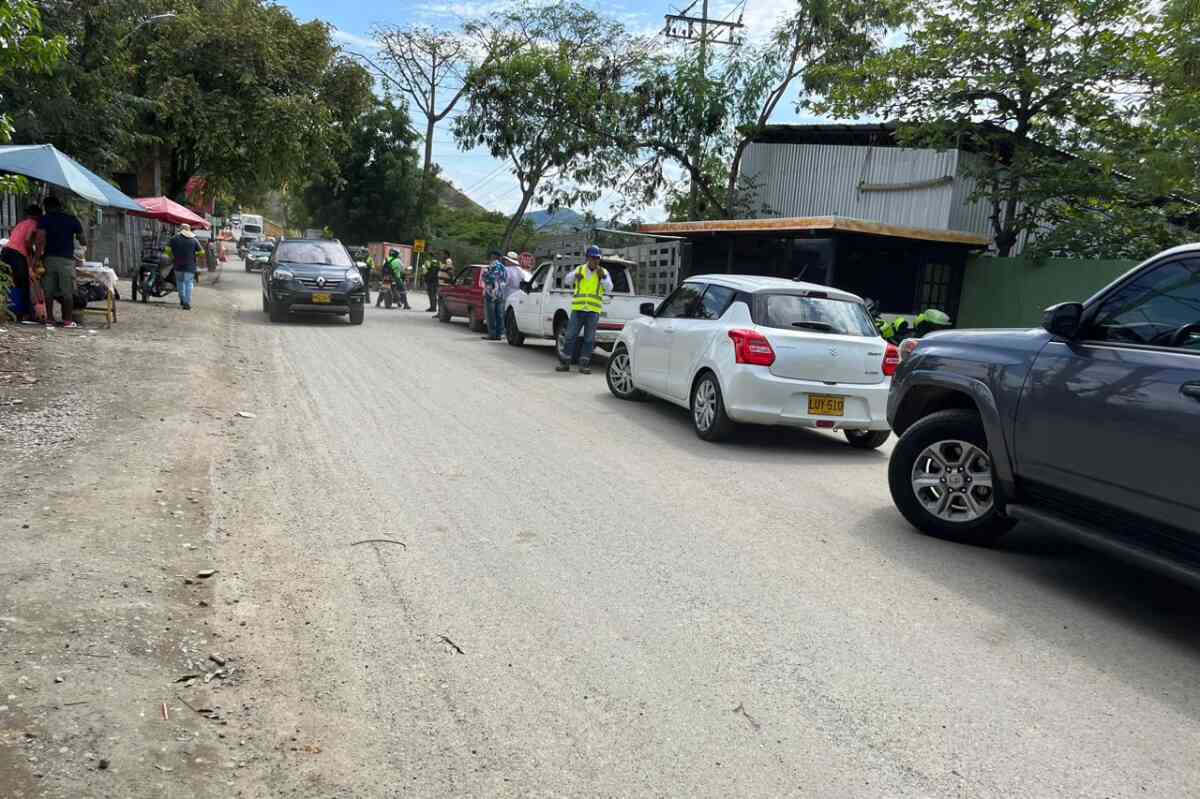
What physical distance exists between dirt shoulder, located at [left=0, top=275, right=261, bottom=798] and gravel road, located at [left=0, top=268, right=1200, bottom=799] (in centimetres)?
11

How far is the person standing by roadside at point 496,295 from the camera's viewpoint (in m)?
18.4

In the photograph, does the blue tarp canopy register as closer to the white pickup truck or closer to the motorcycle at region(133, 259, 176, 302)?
the motorcycle at region(133, 259, 176, 302)

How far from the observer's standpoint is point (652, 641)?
4082 mm

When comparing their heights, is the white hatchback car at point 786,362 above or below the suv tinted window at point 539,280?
below

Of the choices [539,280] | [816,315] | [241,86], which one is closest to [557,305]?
[539,280]

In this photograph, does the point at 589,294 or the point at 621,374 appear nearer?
the point at 621,374

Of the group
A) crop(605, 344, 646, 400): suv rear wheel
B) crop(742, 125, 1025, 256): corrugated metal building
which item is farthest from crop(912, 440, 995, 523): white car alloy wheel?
crop(742, 125, 1025, 256): corrugated metal building

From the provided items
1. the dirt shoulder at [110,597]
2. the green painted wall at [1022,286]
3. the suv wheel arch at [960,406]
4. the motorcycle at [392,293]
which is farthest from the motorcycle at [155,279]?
the suv wheel arch at [960,406]

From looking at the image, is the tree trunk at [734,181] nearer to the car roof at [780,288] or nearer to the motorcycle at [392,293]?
the motorcycle at [392,293]

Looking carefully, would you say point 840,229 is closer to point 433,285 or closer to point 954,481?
point 954,481

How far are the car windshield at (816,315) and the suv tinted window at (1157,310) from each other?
11.8ft

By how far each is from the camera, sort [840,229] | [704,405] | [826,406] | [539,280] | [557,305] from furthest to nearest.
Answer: [840,229] < [539,280] < [557,305] < [704,405] < [826,406]

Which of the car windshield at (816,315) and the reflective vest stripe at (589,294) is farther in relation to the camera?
the reflective vest stripe at (589,294)

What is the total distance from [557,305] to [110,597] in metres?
12.1
